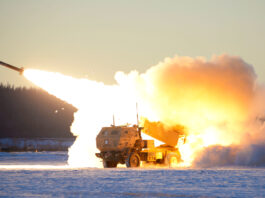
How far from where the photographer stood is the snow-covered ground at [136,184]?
23.6 meters

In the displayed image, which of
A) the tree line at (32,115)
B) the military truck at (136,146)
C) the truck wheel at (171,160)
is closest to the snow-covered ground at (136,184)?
the military truck at (136,146)

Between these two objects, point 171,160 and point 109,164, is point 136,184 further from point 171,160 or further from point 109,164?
point 109,164

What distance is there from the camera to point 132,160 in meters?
39.2

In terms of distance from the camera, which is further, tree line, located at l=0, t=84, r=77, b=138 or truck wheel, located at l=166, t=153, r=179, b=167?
tree line, located at l=0, t=84, r=77, b=138

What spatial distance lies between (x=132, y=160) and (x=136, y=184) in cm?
1228

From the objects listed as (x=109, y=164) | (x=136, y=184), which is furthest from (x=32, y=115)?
(x=136, y=184)

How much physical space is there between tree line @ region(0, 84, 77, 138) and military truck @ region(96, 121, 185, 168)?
109 meters

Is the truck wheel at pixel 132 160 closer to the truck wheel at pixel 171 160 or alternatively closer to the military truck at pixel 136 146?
the military truck at pixel 136 146

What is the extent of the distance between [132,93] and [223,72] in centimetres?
640

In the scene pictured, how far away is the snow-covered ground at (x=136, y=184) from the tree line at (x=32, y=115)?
117415 millimetres

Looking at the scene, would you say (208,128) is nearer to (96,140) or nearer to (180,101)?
(180,101)

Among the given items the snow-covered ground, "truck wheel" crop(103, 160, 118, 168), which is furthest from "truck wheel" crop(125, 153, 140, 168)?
the snow-covered ground

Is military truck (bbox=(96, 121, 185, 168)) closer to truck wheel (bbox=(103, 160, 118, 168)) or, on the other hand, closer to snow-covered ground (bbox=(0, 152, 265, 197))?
truck wheel (bbox=(103, 160, 118, 168))

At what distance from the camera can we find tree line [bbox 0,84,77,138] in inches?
6004
